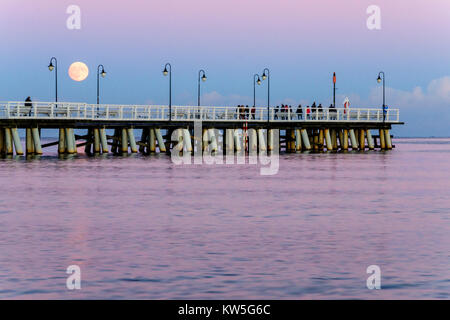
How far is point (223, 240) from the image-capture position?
17.8m

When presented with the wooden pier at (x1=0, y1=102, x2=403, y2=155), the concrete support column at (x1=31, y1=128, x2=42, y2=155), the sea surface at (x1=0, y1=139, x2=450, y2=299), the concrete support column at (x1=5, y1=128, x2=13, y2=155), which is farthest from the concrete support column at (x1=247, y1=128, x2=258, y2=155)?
the sea surface at (x1=0, y1=139, x2=450, y2=299)

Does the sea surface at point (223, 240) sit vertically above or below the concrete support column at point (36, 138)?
below

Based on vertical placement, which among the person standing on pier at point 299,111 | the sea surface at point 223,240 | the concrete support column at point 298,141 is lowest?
the sea surface at point 223,240

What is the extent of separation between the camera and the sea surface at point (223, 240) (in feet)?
42.2

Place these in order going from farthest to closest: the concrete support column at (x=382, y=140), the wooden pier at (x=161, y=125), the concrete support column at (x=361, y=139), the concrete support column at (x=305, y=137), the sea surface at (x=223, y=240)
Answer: the concrete support column at (x=382, y=140)
the concrete support column at (x=361, y=139)
the concrete support column at (x=305, y=137)
the wooden pier at (x=161, y=125)
the sea surface at (x=223, y=240)

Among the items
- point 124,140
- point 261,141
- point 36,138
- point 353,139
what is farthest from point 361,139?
point 36,138

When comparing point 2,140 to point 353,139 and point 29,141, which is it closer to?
point 29,141

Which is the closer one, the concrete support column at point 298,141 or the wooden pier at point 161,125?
the wooden pier at point 161,125

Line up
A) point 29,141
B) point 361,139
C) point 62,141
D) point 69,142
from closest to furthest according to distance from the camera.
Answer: point 29,141, point 69,142, point 62,141, point 361,139

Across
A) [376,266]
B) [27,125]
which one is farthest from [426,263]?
[27,125]

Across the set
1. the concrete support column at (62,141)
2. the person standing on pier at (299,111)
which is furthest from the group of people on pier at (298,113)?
the concrete support column at (62,141)

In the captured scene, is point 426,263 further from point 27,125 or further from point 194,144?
point 194,144

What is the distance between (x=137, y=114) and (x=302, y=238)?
4751cm

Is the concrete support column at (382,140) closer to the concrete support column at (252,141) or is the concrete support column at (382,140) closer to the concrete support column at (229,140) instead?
the concrete support column at (252,141)
